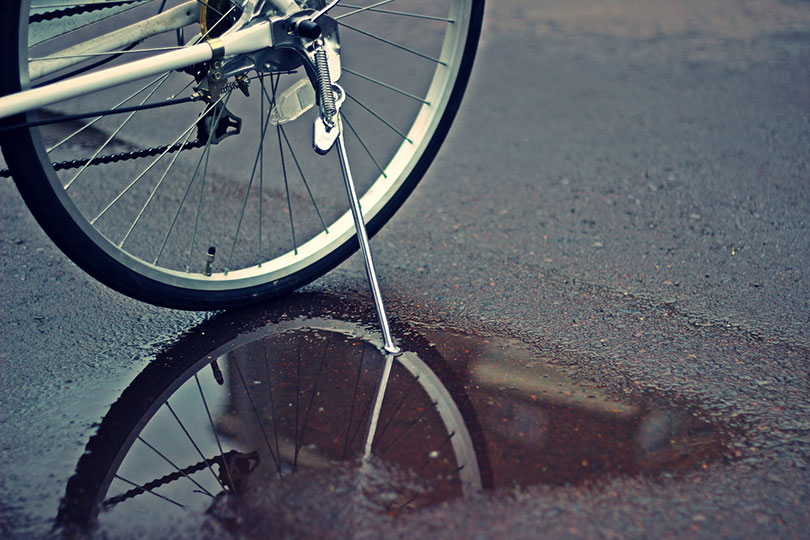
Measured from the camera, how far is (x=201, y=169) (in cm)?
381

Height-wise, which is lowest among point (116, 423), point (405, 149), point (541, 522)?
point (541, 522)

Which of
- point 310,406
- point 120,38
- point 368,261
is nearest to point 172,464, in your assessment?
point 310,406

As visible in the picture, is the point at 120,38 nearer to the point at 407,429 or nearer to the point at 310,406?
the point at 310,406

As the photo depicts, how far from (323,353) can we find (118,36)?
1055mm

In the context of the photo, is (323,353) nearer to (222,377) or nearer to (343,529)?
(222,377)

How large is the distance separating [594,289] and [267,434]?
131 centimetres

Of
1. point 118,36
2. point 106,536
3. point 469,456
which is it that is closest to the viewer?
point 106,536

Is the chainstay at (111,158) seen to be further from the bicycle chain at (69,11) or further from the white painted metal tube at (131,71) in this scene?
the bicycle chain at (69,11)

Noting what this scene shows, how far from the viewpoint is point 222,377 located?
2424 millimetres

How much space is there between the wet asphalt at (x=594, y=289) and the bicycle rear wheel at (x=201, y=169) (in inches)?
8.5

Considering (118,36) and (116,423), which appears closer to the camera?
(116,423)

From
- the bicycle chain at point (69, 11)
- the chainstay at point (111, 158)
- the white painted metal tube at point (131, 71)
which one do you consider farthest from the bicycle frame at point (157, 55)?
the chainstay at point (111, 158)

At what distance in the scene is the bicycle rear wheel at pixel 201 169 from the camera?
2.27 m

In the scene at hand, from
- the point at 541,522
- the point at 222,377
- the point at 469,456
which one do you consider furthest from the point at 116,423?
the point at 541,522
